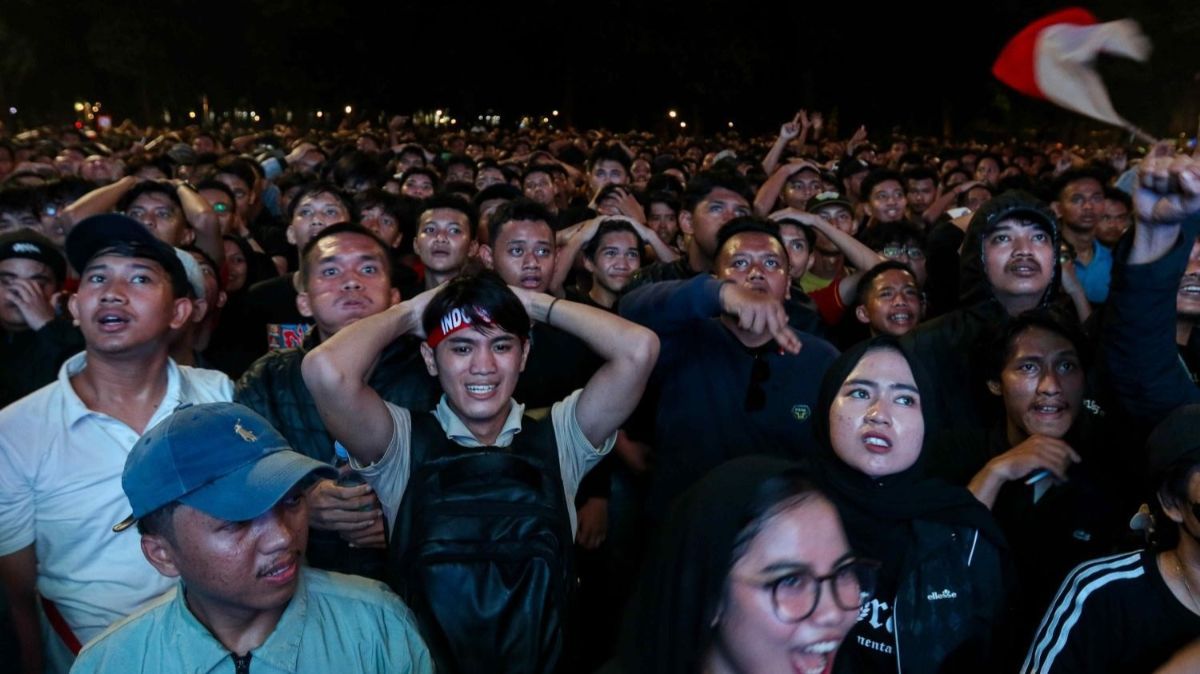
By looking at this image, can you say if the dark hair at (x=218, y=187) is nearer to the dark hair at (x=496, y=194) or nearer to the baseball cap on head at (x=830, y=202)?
the dark hair at (x=496, y=194)

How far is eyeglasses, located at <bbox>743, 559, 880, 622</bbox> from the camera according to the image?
1687 mm

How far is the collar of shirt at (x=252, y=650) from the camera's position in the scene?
6.66 ft

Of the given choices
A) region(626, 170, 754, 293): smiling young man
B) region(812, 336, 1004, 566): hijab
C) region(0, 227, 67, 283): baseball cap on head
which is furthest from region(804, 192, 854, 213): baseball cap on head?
region(0, 227, 67, 283): baseball cap on head

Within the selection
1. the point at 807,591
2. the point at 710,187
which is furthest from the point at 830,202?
the point at 807,591

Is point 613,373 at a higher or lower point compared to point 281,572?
higher

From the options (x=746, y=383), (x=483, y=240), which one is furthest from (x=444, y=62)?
(x=746, y=383)

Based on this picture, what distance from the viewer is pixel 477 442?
2924mm

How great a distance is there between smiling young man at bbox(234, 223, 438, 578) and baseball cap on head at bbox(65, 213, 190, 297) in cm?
48

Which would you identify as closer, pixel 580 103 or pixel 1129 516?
pixel 1129 516

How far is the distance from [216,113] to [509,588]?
36.8m

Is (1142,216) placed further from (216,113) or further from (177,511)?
(216,113)

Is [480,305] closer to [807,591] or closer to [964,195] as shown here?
[807,591]

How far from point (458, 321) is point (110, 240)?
1.15 m

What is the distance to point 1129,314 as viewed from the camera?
280 cm
